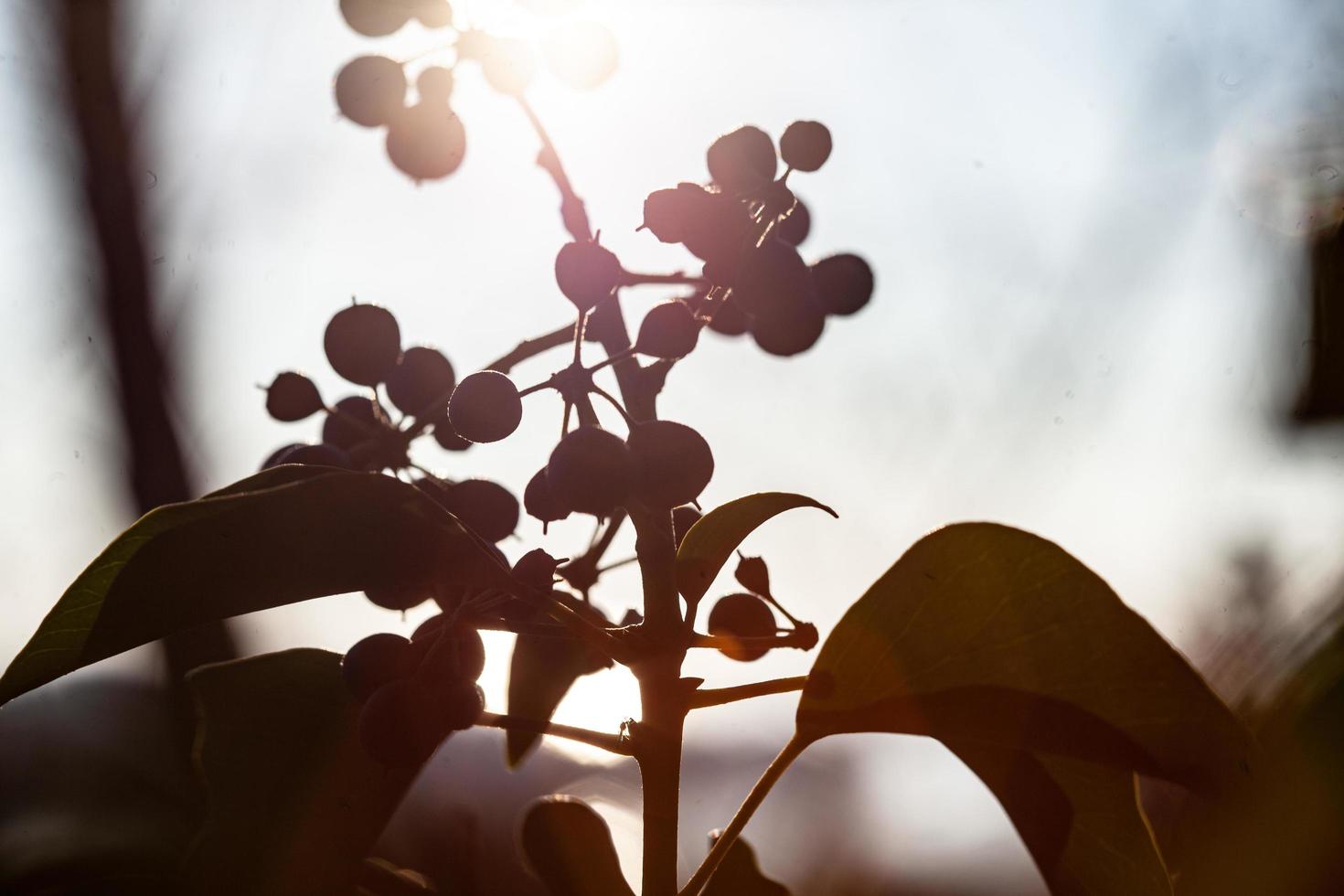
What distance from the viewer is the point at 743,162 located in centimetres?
68

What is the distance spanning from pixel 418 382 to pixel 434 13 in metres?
0.31

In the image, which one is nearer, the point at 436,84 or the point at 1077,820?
the point at 1077,820

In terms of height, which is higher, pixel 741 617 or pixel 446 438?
pixel 446 438

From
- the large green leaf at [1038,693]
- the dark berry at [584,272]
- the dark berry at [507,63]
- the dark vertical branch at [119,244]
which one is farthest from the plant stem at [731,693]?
the dark vertical branch at [119,244]

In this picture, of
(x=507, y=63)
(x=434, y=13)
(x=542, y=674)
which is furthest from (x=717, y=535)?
(x=434, y=13)

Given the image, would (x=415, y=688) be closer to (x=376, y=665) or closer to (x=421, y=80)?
(x=376, y=665)

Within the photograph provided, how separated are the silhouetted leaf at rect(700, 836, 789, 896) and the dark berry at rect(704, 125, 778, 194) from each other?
46 centimetres

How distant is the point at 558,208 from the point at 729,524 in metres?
0.26

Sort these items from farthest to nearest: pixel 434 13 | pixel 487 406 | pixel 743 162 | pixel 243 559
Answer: pixel 434 13
pixel 743 162
pixel 487 406
pixel 243 559

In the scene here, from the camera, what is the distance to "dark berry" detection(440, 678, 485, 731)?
54 centimetres

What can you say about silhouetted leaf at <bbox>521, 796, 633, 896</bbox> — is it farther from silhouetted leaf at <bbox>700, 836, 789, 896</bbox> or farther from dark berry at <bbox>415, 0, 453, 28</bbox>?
dark berry at <bbox>415, 0, 453, 28</bbox>

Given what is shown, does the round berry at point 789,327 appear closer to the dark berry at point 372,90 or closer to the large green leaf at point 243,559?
the large green leaf at point 243,559

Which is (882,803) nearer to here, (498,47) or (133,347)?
(498,47)

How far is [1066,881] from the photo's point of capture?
538mm
